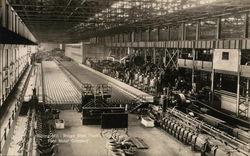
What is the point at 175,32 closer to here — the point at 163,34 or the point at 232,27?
the point at 163,34

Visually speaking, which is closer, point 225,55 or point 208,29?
point 225,55

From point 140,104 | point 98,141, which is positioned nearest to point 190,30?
point 140,104

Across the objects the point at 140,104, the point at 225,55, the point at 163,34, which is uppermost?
the point at 163,34

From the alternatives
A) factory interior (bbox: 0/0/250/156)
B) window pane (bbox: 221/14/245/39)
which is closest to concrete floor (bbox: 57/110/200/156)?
factory interior (bbox: 0/0/250/156)

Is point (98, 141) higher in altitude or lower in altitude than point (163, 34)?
lower

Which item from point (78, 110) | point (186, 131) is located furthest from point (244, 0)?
point (78, 110)

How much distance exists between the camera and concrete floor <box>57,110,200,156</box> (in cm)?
1218

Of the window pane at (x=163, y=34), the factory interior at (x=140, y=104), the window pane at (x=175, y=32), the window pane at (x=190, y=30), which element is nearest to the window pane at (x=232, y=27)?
the factory interior at (x=140, y=104)

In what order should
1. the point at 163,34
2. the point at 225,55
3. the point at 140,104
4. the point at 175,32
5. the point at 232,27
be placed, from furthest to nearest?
1. the point at 163,34
2. the point at 175,32
3. the point at 232,27
4. the point at 225,55
5. the point at 140,104

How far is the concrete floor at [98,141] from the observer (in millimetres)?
12180

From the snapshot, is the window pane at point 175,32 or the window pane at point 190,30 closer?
the window pane at point 190,30

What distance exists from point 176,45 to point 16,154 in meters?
19.0

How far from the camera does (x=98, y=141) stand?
13453 mm

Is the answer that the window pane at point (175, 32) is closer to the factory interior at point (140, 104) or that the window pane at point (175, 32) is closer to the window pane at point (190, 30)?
the factory interior at point (140, 104)
